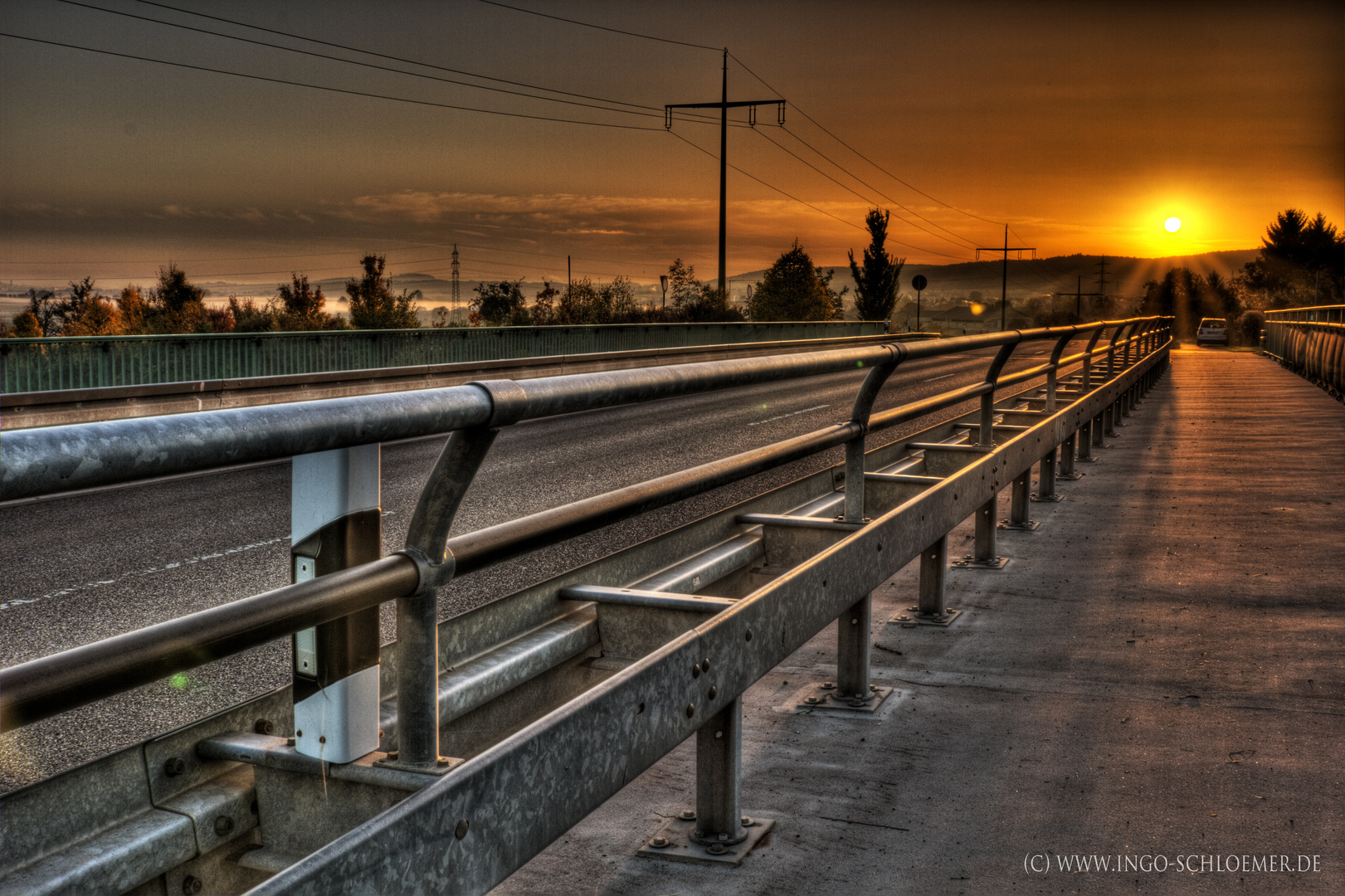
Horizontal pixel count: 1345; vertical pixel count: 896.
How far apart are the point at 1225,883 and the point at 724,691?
135 cm

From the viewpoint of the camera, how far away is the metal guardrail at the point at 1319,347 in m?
20.8

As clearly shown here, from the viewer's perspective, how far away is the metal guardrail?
68.2 ft

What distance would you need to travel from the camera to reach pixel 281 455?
138cm

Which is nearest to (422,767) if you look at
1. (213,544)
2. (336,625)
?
(336,625)

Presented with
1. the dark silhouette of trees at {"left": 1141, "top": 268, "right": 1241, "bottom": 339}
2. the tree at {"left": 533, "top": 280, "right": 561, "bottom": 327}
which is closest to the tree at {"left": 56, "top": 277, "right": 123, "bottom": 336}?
the tree at {"left": 533, "top": 280, "right": 561, "bottom": 327}

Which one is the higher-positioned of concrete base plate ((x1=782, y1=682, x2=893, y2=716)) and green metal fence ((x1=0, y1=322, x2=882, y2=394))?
green metal fence ((x1=0, y1=322, x2=882, y2=394))

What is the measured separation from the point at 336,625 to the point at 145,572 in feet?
21.5

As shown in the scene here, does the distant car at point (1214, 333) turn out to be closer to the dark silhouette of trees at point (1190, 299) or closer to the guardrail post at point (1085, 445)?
the guardrail post at point (1085, 445)

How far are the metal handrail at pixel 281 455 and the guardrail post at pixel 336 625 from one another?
0.35 ft

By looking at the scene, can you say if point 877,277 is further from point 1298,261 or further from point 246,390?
point 246,390

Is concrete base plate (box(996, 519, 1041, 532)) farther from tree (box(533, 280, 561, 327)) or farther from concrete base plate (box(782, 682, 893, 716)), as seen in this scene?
tree (box(533, 280, 561, 327))

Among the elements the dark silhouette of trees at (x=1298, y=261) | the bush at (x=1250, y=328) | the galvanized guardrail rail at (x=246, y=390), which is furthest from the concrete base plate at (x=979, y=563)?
the dark silhouette of trees at (x=1298, y=261)

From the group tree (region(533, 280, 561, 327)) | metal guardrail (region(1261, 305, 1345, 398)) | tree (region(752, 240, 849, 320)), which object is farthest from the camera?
tree (region(752, 240, 849, 320))

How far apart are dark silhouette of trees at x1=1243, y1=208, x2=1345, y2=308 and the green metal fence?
11175 centimetres
